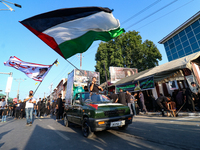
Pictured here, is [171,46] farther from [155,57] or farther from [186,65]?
[186,65]

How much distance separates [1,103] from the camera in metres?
11.7

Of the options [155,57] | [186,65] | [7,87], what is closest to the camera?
[186,65]

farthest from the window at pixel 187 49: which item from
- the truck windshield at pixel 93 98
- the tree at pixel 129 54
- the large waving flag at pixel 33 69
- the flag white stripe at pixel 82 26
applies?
the large waving flag at pixel 33 69

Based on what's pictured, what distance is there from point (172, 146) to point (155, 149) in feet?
1.65

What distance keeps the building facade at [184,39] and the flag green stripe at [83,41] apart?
19.9m

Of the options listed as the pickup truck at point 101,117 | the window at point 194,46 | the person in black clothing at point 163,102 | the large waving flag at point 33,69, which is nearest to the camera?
the pickup truck at point 101,117

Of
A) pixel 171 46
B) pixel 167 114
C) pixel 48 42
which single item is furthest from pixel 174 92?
pixel 171 46

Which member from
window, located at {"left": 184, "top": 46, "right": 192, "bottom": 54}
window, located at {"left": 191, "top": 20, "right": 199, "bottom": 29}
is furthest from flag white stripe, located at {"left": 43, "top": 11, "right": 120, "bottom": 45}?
window, located at {"left": 184, "top": 46, "right": 192, "bottom": 54}

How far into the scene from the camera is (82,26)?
5.83 metres

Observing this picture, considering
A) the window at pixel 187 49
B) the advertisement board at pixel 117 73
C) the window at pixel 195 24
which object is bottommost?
the advertisement board at pixel 117 73

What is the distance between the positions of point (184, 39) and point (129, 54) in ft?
34.2

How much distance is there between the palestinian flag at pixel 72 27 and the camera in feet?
17.1

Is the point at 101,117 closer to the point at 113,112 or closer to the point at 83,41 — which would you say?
the point at 113,112

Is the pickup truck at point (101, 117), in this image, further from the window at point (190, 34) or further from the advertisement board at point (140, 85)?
the window at point (190, 34)
